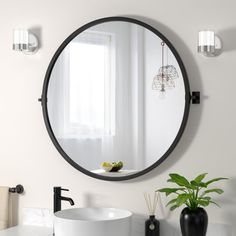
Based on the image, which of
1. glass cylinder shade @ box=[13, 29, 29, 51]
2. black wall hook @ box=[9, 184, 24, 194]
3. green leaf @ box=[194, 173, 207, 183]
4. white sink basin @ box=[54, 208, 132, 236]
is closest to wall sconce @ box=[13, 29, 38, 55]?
glass cylinder shade @ box=[13, 29, 29, 51]

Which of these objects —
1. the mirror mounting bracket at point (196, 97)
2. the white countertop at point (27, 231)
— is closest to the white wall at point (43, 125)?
the mirror mounting bracket at point (196, 97)

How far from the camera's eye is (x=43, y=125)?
2.82 metres

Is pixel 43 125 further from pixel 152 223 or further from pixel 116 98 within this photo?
pixel 152 223

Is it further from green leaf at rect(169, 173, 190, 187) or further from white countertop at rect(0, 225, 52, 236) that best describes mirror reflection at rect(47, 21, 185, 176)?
white countertop at rect(0, 225, 52, 236)

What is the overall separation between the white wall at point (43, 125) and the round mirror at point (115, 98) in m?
0.06

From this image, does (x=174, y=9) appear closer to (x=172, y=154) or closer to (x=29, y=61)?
(x=172, y=154)

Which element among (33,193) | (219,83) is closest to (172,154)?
(219,83)

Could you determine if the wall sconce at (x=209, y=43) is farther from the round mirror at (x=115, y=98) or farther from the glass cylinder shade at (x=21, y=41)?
the glass cylinder shade at (x=21, y=41)

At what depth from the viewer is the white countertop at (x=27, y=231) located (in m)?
2.64

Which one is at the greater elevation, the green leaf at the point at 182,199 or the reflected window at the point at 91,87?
the reflected window at the point at 91,87

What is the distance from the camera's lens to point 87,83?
2.67 metres

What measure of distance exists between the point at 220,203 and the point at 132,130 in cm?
52

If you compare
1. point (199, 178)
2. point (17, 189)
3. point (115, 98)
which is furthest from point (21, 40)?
point (199, 178)

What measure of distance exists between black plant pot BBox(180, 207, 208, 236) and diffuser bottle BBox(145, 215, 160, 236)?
257mm
